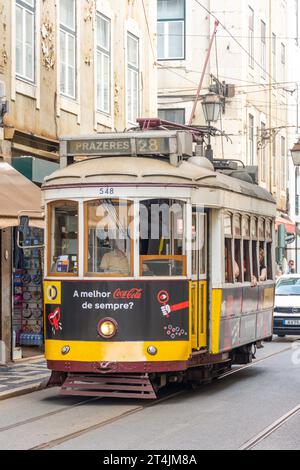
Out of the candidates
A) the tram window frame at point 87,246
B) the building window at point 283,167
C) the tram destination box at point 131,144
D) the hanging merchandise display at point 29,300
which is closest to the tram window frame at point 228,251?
the tram destination box at point 131,144

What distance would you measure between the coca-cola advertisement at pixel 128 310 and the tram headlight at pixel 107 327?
0.11 feet

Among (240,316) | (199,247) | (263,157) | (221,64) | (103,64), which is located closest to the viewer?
(199,247)

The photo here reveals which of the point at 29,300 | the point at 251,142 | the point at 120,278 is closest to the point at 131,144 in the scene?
the point at 120,278

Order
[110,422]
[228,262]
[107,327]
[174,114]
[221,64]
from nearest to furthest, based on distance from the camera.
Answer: [110,422], [107,327], [228,262], [221,64], [174,114]

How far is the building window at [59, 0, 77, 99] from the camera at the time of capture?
21.2 meters

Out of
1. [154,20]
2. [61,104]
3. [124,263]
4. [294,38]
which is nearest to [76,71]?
[61,104]

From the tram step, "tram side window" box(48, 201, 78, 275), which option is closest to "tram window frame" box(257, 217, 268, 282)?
"tram side window" box(48, 201, 78, 275)

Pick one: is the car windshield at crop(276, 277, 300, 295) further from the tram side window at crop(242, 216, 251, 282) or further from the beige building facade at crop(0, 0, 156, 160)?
the tram side window at crop(242, 216, 251, 282)

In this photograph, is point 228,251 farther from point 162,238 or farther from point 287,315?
point 287,315

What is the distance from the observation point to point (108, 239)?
13180mm

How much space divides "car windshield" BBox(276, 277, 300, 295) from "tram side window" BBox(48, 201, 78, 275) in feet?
42.0

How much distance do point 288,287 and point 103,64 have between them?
22.9 ft

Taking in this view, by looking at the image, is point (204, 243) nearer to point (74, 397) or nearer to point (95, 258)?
point (95, 258)

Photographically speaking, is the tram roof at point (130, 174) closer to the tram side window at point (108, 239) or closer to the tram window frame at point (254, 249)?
the tram side window at point (108, 239)
